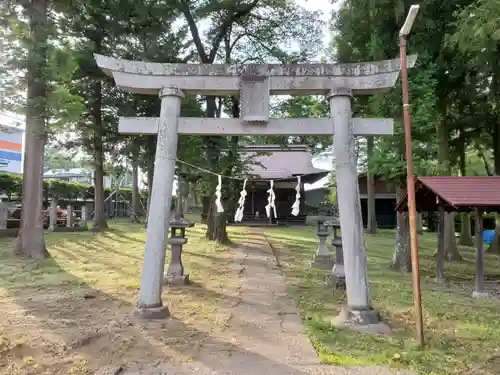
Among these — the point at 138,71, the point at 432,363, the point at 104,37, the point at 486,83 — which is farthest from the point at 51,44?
the point at 486,83

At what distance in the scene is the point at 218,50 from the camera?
16656 millimetres

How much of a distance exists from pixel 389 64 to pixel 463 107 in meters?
9.54

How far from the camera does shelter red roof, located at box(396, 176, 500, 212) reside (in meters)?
7.75

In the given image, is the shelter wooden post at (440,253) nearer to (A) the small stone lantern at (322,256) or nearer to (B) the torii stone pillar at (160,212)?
(A) the small stone lantern at (322,256)

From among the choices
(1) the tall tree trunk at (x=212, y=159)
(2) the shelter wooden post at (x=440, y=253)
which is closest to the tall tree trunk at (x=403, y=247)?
(2) the shelter wooden post at (x=440, y=253)

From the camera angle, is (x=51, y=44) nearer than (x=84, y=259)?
Yes

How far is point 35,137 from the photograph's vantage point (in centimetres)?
1084

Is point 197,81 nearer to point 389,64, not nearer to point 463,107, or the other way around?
point 389,64

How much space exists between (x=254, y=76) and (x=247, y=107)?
1.74 feet

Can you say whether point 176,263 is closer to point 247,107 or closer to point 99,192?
point 247,107

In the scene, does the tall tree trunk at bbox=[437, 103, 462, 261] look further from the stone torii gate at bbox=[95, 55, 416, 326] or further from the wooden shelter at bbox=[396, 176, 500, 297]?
the stone torii gate at bbox=[95, 55, 416, 326]

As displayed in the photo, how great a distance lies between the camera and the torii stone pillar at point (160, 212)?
5820mm

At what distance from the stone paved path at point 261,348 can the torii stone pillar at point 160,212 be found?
121cm

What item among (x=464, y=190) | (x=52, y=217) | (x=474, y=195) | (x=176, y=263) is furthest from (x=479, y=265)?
(x=52, y=217)
